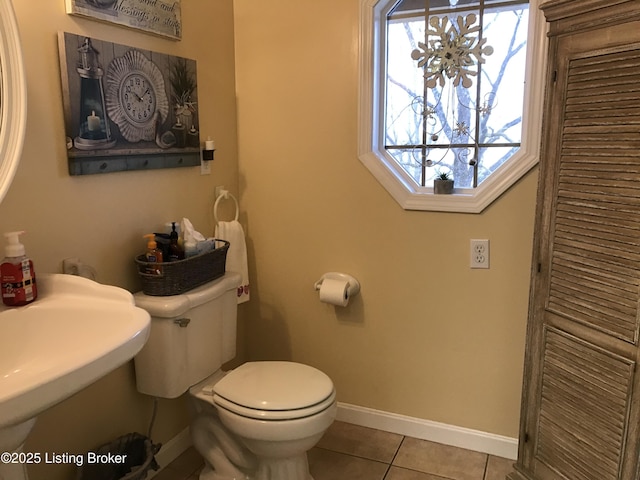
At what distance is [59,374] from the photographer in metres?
1.05

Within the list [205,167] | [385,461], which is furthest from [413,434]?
[205,167]

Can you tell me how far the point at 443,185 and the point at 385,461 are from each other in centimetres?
120

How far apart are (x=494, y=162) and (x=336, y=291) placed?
870 mm

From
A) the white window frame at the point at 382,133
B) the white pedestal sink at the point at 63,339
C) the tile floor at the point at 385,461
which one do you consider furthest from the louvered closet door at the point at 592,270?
the white pedestal sink at the point at 63,339

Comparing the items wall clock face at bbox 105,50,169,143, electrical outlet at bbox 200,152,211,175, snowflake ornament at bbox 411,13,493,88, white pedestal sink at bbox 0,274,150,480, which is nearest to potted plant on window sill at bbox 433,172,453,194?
snowflake ornament at bbox 411,13,493,88

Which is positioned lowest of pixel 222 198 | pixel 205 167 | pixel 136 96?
pixel 222 198

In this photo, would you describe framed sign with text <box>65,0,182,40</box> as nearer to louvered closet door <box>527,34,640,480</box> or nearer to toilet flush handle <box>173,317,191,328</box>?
toilet flush handle <box>173,317,191,328</box>

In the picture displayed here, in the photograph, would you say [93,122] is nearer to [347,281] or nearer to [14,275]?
[14,275]

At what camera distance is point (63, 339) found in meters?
1.44

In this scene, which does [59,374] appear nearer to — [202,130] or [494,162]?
[202,130]

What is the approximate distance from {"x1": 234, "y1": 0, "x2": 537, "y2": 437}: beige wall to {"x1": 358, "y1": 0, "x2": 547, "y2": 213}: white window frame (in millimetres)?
43

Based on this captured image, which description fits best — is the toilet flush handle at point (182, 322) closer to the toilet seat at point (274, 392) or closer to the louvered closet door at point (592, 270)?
the toilet seat at point (274, 392)

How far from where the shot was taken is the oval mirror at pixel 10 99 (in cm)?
141

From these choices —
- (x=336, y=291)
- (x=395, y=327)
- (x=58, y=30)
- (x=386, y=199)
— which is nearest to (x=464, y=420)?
(x=395, y=327)
